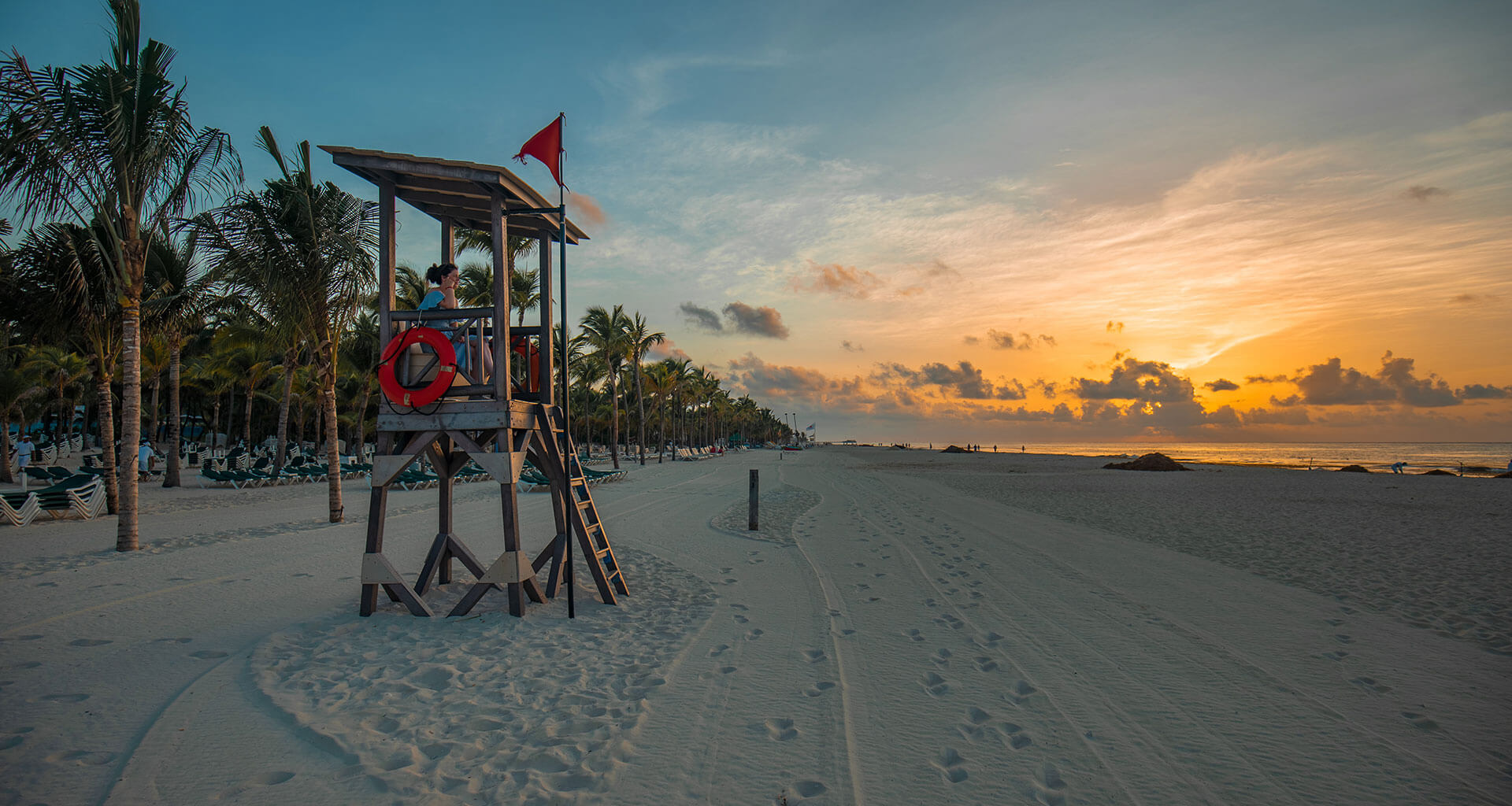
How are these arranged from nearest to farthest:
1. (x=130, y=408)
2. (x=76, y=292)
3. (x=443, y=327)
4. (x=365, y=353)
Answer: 1. (x=443, y=327)
2. (x=130, y=408)
3. (x=76, y=292)
4. (x=365, y=353)

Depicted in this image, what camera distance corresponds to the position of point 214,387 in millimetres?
39438

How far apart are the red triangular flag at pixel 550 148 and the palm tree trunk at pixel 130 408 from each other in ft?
22.2

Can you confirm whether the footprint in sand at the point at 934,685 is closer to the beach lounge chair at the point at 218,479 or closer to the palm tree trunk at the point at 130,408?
the palm tree trunk at the point at 130,408

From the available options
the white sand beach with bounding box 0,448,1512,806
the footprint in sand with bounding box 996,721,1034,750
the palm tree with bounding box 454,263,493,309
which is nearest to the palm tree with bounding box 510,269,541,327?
the palm tree with bounding box 454,263,493,309

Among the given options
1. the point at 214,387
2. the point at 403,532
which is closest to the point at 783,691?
the point at 403,532

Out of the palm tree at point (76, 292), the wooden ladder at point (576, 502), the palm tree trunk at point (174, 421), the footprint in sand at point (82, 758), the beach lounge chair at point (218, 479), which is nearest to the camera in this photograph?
the footprint in sand at point (82, 758)

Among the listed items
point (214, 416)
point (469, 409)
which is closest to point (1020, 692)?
point (469, 409)

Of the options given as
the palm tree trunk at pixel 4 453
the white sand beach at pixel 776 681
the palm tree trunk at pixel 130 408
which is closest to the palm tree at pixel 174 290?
the palm tree trunk at pixel 130 408

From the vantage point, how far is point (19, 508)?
1167cm

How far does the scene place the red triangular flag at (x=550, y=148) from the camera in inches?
243

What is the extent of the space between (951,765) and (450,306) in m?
5.49

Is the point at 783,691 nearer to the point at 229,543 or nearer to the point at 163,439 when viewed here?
the point at 229,543

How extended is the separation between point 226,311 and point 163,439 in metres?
50.8

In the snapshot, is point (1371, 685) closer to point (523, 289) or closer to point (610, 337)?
point (523, 289)
